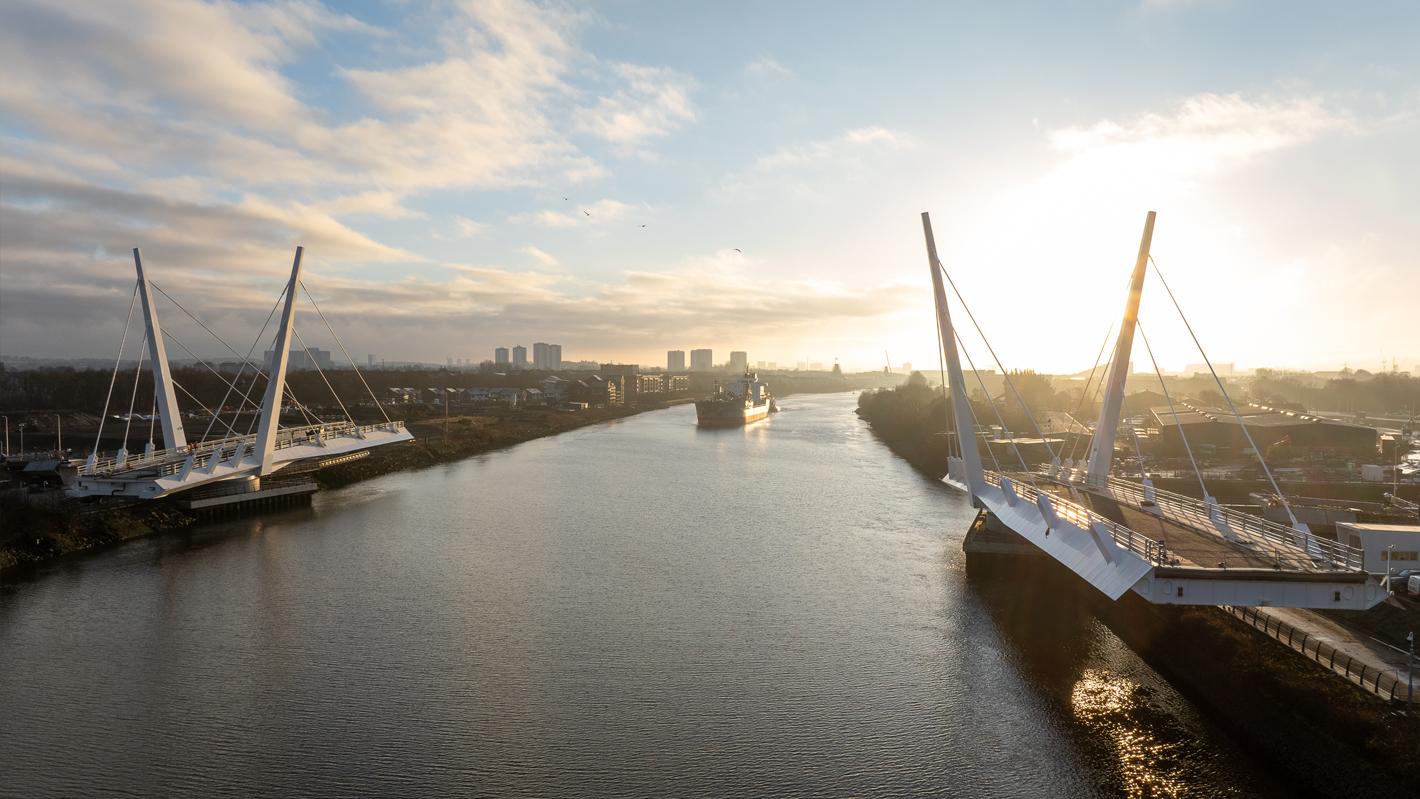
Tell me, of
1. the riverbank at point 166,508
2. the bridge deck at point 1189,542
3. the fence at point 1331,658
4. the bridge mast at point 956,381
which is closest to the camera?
the fence at point 1331,658

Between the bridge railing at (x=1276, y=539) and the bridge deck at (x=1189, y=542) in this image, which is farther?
the bridge deck at (x=1189, y=542)

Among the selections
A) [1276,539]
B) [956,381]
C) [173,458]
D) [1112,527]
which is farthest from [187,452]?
[1276,539]

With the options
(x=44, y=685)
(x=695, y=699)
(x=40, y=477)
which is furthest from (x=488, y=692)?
(x=40, y=477)

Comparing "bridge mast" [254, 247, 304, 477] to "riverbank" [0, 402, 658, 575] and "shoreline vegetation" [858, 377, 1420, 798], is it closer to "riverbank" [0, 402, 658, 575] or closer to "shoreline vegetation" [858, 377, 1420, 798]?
"riverbank" [0, 402, 658, 575]

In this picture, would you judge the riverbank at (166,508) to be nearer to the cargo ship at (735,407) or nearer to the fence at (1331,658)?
the cargo ship at (735,407)

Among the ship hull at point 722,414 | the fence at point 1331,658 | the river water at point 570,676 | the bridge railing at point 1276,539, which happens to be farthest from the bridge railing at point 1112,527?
the ship hull at point 722,414

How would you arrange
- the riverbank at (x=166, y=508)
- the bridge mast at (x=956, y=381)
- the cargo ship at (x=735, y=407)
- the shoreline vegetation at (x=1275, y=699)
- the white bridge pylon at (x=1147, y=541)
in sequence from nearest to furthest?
the shoreline vegetation at (x=1275, y=699) < the white bridge pylon at (x=1147, y=541) < the bridge mast at (x=956, y=381) < the riverbank at (x=166, y=508) < the cargo ship at (x=735, y=407)

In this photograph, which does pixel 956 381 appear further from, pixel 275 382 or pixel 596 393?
pixel 596 393

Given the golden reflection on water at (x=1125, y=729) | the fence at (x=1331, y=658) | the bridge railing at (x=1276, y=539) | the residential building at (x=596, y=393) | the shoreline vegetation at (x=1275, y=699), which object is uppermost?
the residential building at (x=596, y=393)
